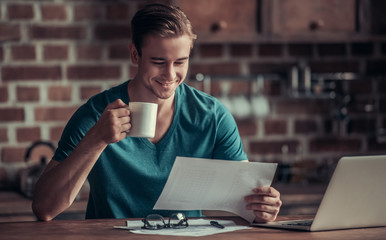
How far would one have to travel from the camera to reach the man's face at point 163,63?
1.90 m

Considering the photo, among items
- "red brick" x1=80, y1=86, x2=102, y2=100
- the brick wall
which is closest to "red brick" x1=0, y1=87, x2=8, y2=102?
the brick wall

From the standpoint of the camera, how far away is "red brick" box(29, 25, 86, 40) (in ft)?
10.3

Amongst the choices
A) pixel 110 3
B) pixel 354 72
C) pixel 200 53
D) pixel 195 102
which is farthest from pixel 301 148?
pixel 195 102

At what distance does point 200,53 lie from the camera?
3.35 metres

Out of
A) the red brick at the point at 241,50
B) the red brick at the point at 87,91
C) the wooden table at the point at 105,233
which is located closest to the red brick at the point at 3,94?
the red brick at the point at 87,91

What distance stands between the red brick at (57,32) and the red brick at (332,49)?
1.26 metres

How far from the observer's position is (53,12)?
315cm

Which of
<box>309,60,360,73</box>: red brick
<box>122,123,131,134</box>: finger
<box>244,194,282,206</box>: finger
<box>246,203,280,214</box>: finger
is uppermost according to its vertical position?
<box>309,60,360,73</box>: red brick

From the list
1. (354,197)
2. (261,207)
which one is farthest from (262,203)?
(354,197)

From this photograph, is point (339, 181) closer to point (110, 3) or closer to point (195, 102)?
point (195, 102)

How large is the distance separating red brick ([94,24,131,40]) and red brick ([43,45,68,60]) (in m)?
0.17

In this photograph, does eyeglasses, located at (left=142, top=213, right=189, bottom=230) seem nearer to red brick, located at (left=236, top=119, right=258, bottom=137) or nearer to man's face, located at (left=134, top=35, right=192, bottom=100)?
man's face, located at (left=134, top=35, right=192, bottom=100)

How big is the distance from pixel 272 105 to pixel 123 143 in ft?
5.23

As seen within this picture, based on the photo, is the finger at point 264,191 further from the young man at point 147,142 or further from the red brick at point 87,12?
the red brick at point 87,12
